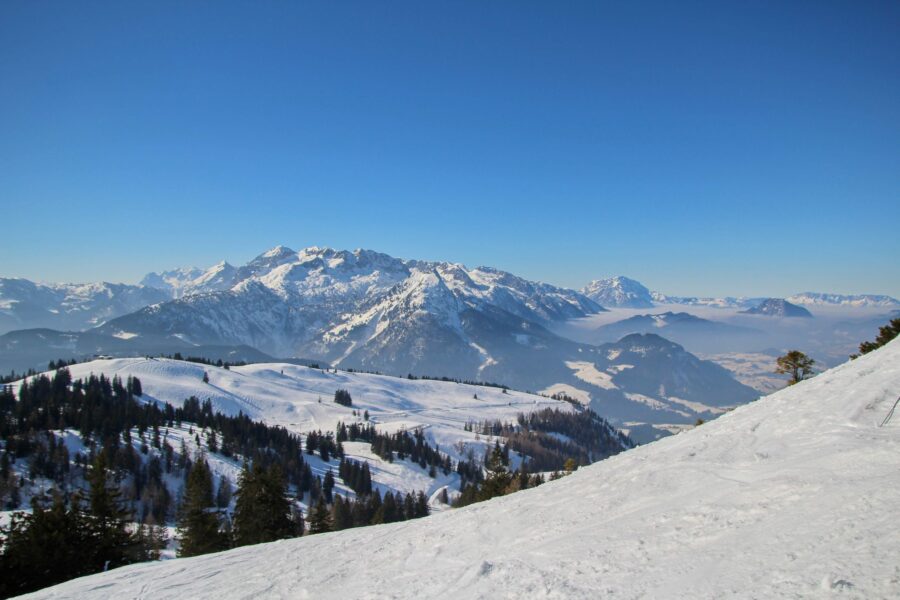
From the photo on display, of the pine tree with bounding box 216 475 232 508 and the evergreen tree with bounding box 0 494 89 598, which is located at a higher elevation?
the evergreen tree with bounding box 0 494 89 598

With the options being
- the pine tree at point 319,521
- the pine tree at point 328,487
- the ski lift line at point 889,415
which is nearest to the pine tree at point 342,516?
the pine tree at point 319,521

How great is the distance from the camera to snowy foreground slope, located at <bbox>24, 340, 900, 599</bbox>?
8.49m

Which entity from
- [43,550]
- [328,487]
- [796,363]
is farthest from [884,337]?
[328,487]

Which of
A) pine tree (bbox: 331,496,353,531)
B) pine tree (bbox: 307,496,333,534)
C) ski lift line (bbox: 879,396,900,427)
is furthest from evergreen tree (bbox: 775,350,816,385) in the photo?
pine tree (bbox: 331,496,353,531)

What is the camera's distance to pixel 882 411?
13.8 m

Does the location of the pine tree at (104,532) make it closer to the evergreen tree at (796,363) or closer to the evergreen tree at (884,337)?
the evergreen tree at (796,363)

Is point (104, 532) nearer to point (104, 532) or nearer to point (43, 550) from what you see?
point (104, 532)

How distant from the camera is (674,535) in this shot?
10664mm

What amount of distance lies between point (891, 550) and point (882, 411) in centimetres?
814

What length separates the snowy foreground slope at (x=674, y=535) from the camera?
8492mm

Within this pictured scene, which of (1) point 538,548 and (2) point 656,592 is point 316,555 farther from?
(2) point 656,592

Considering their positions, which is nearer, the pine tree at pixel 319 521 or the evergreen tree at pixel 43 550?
the evergreen tree at pixel 43 550

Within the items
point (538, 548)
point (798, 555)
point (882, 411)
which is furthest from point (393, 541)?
point (882, 411)

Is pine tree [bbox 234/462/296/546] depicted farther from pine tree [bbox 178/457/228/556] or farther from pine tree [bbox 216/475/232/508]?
pine tree [bbox 216/475/232/508]
